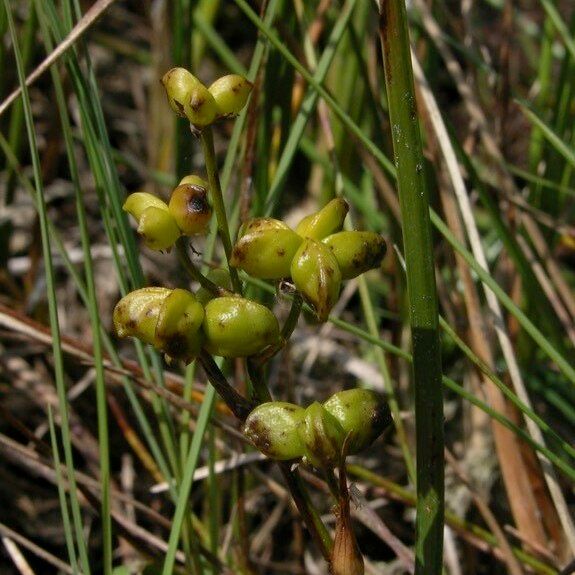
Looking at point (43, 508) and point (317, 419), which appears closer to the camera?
point (317, 419)

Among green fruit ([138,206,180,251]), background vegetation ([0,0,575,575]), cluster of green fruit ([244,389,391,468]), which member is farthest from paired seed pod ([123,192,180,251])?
background vegetation ([0,0,575,575])

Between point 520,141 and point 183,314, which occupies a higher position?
point 183,314

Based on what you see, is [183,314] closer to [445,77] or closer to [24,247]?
[24,247]

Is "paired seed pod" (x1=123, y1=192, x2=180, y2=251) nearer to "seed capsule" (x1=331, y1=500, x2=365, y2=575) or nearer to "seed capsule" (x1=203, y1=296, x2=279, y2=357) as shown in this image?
"seed capsule" (x1=203, y1=296, x2=279, y2=357)

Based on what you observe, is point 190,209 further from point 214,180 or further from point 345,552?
point 345,552

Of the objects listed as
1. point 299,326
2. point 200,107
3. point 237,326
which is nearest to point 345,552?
point 237,326

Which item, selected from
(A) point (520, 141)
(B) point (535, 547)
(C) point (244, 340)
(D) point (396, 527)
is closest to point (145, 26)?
(A) point (520, 141)

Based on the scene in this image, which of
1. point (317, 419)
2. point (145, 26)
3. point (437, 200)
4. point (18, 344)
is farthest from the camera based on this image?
point (145, 26)
